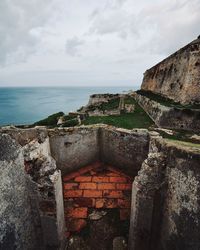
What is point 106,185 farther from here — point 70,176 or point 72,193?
point 70,176

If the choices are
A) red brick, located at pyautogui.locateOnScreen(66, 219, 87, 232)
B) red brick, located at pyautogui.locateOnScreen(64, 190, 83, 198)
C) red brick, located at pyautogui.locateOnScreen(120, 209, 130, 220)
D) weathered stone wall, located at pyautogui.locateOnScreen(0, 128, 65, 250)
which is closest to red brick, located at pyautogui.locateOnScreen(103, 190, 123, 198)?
red brick, located at pyautogui.locateOnScreen(120, 209, 130, 220)

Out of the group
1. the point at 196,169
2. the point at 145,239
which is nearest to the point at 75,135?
the point at 145,239

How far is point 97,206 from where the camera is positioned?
6.15 meters

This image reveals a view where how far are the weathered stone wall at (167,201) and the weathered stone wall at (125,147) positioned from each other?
196cm

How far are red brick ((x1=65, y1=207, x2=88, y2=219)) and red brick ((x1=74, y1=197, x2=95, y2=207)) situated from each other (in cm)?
14

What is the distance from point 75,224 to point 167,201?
2.60 metres

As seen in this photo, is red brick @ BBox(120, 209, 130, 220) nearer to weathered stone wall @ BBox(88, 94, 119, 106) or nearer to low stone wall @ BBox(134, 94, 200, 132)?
low stone wall @ BBox(134, 94, 200, 132)

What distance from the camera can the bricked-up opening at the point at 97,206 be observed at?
533 cm

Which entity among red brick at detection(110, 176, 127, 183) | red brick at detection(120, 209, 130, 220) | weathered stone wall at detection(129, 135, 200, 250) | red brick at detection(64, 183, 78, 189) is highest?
weathered stone wall at detection(129, 135, 200, 250)

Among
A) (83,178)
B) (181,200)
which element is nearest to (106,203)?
(83,178)

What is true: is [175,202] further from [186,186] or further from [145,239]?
[145,239]

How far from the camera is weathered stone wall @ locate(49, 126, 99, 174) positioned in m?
7.35

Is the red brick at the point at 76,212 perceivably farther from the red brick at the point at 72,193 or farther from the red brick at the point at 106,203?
the red brick at the point at 72,193

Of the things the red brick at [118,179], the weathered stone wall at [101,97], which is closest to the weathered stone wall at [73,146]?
the red brick at [118,179]
